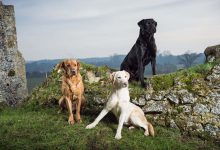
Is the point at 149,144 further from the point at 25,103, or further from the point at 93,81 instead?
the point at 25,103

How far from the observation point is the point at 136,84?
11.2 m

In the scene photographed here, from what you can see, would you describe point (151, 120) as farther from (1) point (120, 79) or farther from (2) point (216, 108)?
(1) point (120, 79)

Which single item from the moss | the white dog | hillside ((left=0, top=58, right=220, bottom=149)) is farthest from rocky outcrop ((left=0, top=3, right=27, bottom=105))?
the white dog

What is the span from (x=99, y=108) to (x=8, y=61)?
1917 centimetres

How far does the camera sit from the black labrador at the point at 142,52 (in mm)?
10336

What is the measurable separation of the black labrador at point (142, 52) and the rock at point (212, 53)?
1601 mm

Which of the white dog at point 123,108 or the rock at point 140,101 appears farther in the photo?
the rock at point 140,101

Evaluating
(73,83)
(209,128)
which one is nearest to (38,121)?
(73,83)

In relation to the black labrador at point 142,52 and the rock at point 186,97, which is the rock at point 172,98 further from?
the black labrador at point 142,52

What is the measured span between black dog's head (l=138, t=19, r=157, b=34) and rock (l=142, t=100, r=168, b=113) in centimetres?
175

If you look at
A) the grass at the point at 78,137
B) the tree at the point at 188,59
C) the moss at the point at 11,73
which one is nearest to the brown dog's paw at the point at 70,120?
the grass at the point at 78,137

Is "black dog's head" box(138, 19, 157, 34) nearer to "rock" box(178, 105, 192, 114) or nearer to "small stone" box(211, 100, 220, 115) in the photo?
"rock" box(178, 105, 192, 114)

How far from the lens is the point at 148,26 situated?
33.7ft

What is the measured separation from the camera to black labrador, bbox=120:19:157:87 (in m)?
10.3
